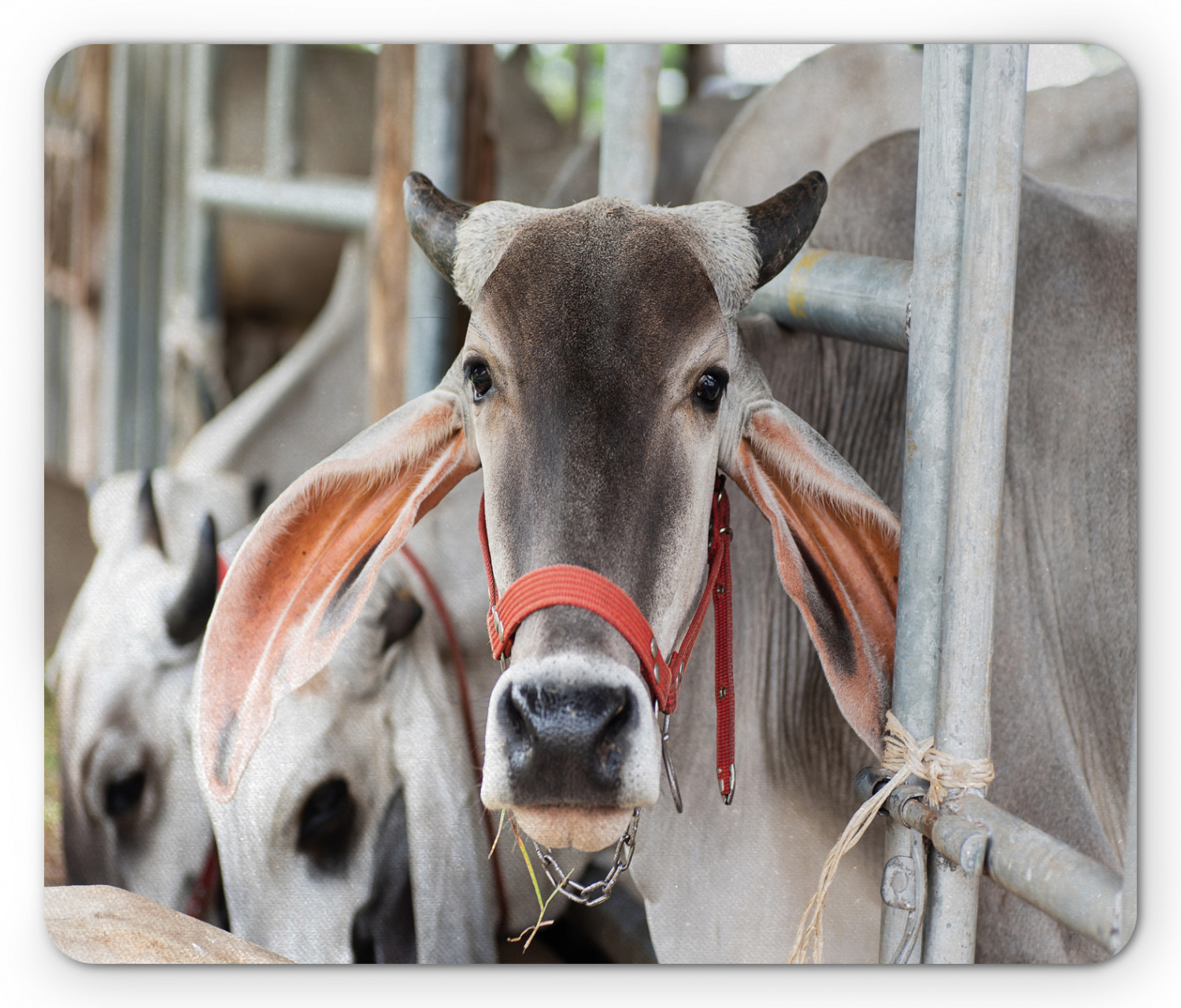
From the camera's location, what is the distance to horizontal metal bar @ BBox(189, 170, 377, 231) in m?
1.88

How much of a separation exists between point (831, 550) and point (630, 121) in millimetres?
764

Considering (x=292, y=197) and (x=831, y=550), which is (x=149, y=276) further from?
(x=831, y=550)

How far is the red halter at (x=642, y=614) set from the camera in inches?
45.7

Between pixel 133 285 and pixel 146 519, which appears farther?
pixel 133 285

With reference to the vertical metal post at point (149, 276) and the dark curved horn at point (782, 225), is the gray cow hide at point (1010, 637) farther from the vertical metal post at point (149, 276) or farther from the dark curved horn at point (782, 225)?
the vertical metal post at point (149, 276)

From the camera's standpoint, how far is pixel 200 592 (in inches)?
63.7

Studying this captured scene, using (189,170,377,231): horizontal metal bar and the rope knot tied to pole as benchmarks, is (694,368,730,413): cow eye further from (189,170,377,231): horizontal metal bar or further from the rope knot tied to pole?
(189,170,377,231): horizontal metal bar

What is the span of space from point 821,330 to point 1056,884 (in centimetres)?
79

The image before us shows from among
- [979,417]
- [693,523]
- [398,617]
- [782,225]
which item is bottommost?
[398,617]

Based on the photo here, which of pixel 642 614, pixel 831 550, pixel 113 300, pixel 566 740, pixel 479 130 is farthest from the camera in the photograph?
pixel 479 130

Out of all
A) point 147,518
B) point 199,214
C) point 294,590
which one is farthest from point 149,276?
point 294,590
